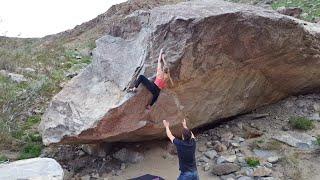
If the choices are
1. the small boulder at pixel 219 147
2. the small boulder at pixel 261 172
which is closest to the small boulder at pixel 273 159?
the small boulder at pixel 261 172

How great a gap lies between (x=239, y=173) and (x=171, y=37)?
259 cm

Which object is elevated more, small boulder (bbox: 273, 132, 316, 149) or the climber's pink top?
the climber's pink top

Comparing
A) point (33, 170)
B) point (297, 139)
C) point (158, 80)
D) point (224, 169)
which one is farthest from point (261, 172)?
point (33, 170)

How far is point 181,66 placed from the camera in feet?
26.5

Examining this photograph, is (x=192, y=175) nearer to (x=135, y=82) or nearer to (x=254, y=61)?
(x=135, y=82)

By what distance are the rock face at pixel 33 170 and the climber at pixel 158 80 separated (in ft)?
6.39

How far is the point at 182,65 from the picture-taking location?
26.5 feet

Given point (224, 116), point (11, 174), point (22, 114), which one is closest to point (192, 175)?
point (11, 174)

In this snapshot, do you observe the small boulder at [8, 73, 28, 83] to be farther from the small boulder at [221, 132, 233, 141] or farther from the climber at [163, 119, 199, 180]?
the climber at [163, 119, 199, 180]

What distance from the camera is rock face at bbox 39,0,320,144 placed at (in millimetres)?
8062

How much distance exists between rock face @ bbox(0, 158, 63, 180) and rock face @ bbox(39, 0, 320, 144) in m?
1.33

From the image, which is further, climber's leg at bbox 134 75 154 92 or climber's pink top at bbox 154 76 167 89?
climber's pink top at bbox 154 76 167 89

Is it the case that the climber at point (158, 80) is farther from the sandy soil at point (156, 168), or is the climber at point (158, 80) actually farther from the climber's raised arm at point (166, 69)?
the sandy soil at point (156, 168)

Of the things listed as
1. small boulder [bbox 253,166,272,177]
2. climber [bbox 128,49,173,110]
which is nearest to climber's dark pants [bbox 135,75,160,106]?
climber [bbox 128,49,173,110]
